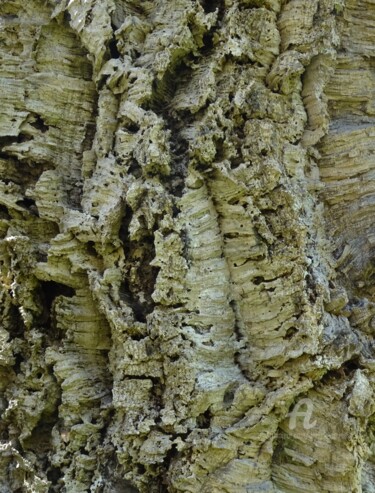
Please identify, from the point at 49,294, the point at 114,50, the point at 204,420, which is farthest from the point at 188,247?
the point at 114,50

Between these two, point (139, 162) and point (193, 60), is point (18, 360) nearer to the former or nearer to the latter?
point (139, 162)

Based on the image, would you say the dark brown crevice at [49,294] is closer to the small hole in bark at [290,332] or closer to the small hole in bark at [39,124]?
the small hole in bark at [39,124]

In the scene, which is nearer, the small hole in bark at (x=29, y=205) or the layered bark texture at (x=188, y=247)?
the layered bark texture at (x=188, y=247)

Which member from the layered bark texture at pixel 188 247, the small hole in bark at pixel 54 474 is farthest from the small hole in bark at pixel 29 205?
the small hole in bark at pixel 54 474

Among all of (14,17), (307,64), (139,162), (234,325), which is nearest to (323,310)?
(234,325)

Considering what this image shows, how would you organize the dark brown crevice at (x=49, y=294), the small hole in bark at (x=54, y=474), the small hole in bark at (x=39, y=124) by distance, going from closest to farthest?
the small hole in bark at (x=54, y=474) < the dark brown crevice at (x=49, y=294) < the small hole in bark at (x=39, y=124)

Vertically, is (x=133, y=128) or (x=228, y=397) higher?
(x=133, y=128)

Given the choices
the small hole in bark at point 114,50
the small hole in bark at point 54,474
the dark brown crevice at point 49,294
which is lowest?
the small hole in bark at point 54,474

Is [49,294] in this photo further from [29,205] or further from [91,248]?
[29,205]

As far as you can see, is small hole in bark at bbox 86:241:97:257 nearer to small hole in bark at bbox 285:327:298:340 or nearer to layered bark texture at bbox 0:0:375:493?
layered bark texture at bbox 0:0:375:493
